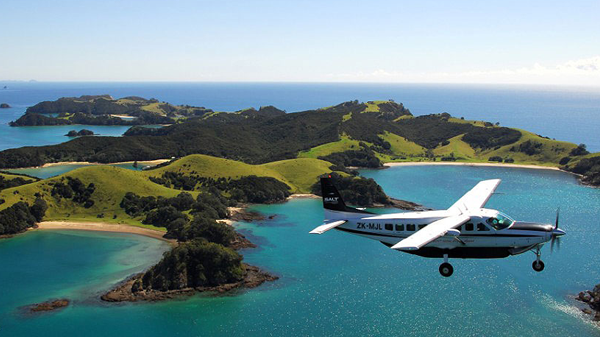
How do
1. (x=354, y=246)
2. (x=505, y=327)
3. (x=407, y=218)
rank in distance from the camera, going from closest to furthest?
1. (x=407, y=218)
2. (x=505, y=327)
3. (x=354, y=246)

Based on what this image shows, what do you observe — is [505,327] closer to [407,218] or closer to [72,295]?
[407,218]

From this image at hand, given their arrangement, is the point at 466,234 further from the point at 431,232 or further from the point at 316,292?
the point at 316,292

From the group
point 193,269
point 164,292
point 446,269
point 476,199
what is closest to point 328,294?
point 193,269

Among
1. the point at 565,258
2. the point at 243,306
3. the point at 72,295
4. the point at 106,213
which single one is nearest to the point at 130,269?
the point at 72,295

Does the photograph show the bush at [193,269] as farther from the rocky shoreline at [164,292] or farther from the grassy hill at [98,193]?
the grassy hill at [98,193]

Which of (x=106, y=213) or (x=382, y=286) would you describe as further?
(x=106, y=213)

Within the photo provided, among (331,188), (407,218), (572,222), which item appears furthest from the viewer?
(572,222)

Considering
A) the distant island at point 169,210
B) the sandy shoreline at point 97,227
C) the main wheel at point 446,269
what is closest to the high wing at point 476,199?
the main wheel at point 446,269
